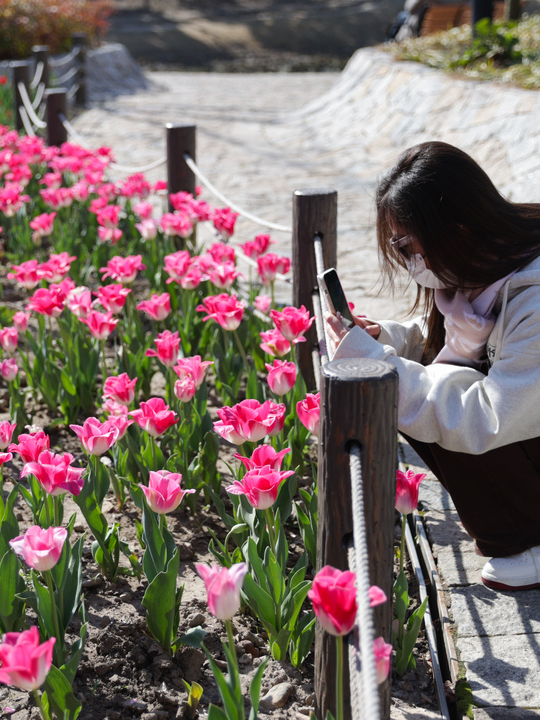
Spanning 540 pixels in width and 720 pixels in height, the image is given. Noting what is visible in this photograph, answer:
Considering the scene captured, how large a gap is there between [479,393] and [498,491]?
306mm

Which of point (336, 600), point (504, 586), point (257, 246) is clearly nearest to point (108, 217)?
point (257, 246)

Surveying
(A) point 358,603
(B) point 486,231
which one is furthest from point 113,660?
(B) point 486,231

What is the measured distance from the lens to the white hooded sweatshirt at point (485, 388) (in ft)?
5.98

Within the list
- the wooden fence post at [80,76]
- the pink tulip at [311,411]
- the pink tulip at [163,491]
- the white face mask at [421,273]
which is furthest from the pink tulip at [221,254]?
the wooden fence post at [80,76]

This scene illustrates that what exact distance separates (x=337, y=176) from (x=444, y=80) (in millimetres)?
1363

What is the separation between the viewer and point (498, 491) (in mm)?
2020

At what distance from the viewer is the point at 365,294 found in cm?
432

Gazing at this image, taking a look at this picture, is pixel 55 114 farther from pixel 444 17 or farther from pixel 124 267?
pixel 444 17

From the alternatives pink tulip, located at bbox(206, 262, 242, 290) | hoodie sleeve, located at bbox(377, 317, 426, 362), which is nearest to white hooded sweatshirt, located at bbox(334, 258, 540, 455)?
hoodie sleeve, located at bbox(377, 317, 426, 362)

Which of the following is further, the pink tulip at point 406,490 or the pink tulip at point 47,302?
the pink tulip at point 47,302

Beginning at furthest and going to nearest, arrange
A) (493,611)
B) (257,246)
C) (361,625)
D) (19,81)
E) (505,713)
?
(19,81)
(257,246)
(493,611)
(505,713)
(361,625)

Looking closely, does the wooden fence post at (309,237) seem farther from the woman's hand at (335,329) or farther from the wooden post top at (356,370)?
the wooden post top at (356,370)

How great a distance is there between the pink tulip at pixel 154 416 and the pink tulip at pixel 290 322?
1.62 ft

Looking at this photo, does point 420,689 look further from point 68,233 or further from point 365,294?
point 68,233
